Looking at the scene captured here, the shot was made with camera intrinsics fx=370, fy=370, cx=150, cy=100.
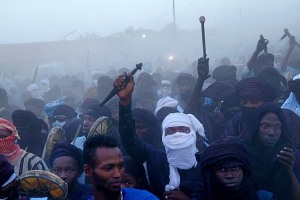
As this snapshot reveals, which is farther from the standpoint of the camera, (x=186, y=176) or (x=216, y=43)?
(x=216, y=43)

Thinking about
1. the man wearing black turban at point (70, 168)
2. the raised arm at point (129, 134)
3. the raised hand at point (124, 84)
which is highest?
the raised hand at point (124, 84)

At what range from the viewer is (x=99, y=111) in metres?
6.02

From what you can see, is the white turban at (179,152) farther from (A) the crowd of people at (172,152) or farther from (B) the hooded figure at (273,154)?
(B) the hooded figure at (273,154)

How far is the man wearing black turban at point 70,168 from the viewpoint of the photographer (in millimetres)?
3963

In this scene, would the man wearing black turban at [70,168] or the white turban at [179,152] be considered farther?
the white turban at [179,152]

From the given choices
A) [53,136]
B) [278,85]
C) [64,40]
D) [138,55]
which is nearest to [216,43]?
[138,55]

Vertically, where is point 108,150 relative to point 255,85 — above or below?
below

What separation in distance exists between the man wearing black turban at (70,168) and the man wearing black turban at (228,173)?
1339 mm

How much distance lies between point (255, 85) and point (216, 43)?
34.8 metres

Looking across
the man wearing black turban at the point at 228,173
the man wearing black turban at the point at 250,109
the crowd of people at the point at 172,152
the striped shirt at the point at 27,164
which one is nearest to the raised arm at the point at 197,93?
the crowd of people at the point at 172,152

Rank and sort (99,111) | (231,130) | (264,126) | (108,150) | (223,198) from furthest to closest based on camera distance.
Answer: (99,111) → (231,130) → (264,126) → (223,198) → (108,150)

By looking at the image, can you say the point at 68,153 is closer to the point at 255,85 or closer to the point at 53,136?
the point at 53,136

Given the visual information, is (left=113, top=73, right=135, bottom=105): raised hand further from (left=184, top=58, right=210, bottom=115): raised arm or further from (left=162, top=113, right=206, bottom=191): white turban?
(left=184, top=58, right=210, bottom=115): raised arm

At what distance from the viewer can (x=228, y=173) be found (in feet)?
10.5
